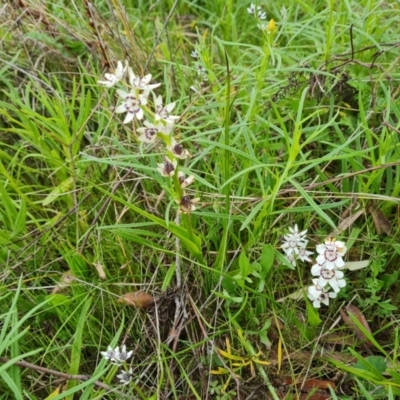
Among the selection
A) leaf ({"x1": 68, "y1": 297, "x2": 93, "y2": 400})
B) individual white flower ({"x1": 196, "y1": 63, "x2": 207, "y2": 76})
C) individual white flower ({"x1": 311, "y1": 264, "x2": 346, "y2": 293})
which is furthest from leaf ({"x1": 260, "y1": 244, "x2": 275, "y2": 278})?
individual white flower ({"x1": 196, "y1": 63, "x2": 207, "y2": 76})

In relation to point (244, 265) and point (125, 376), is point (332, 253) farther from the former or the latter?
point (125, 376)

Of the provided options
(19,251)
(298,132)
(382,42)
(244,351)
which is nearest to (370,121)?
(382,42)

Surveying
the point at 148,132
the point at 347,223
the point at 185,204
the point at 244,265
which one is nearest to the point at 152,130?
the point at 148,132

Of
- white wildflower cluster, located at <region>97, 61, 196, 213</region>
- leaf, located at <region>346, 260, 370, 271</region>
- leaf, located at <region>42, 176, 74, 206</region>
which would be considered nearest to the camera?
white wildflower cluster, located at <region>97, 61, 196, 213</region>

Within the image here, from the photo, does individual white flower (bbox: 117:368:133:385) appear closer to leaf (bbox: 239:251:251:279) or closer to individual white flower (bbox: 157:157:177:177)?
leaf (bbox: 239:251:251:279)

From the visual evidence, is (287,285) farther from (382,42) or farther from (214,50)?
(214,50)

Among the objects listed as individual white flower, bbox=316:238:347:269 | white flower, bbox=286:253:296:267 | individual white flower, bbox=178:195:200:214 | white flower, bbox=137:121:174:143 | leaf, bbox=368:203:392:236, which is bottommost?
leaf, bbox=368:203:392:236

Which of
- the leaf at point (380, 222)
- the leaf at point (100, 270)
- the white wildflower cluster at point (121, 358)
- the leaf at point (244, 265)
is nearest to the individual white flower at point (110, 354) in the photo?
the white wildflower cluster at point (121, 358)
